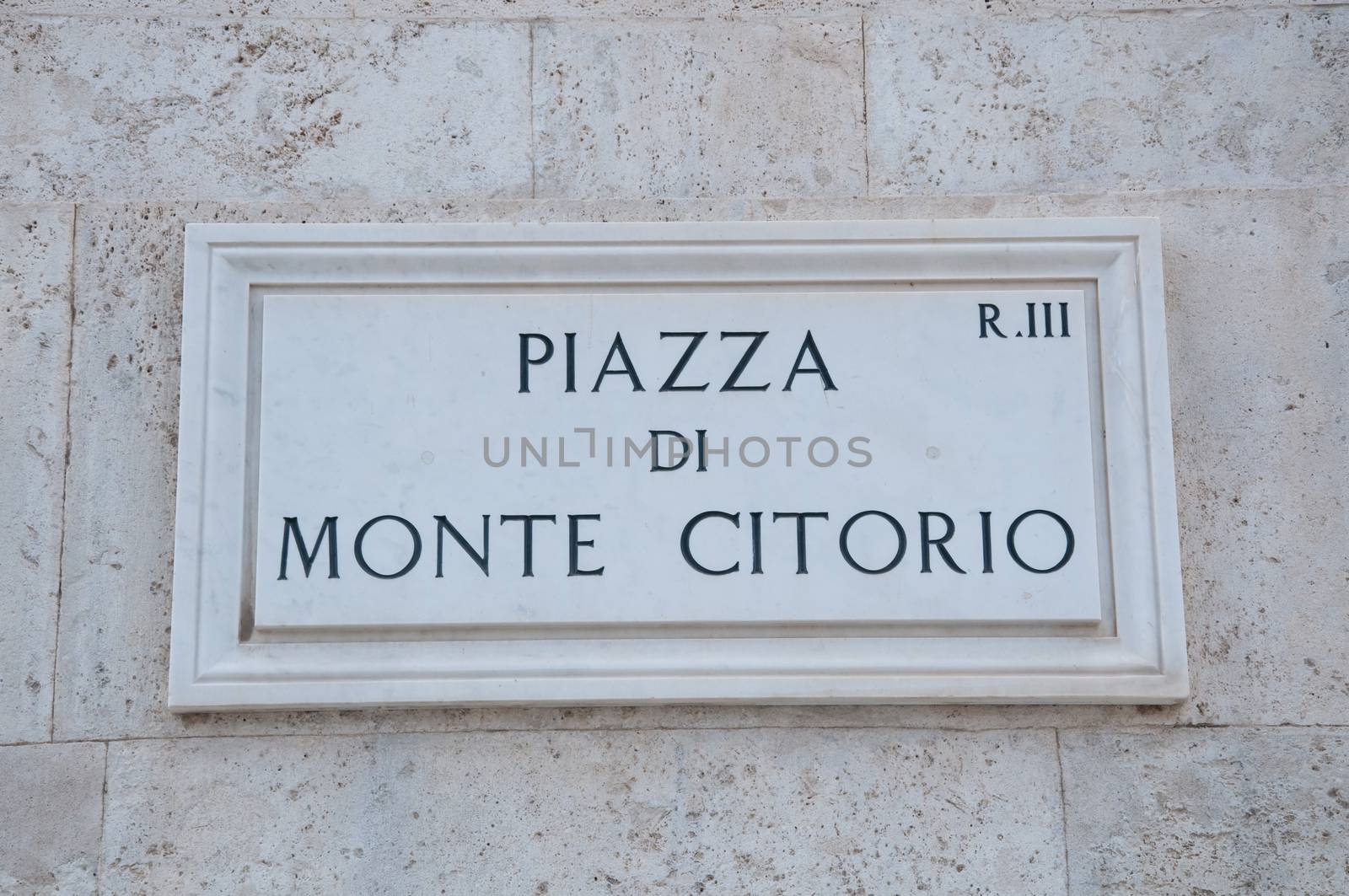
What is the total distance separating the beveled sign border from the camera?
260 centimetres

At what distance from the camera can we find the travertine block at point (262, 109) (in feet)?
9.35

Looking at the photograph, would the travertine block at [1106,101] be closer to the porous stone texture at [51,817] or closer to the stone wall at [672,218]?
the stone wall at [672,218]

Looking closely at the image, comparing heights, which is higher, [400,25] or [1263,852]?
[400,25]

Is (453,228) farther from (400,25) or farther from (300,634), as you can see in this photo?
(300,634)

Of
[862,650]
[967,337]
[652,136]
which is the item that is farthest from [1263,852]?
[652,136]

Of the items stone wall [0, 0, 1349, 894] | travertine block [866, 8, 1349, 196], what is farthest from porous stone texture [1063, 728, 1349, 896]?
travertine block [866, 8, 1349, 196]

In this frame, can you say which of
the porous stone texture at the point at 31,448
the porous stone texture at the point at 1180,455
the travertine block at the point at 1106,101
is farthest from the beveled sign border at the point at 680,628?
the porous stone texture at the point at 31,448

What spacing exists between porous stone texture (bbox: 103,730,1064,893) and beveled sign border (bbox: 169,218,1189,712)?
0.11 meters

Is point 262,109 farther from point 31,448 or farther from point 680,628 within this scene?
point 680,628

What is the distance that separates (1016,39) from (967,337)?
715 mm

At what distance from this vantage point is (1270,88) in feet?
9.43

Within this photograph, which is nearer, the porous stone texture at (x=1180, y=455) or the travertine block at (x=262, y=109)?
the porous stone texture at (x=1180, y=455)

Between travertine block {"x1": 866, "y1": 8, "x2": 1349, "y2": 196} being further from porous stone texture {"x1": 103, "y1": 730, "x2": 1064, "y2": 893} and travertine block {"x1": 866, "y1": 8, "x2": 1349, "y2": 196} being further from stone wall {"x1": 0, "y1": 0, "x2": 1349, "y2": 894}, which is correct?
porous stone texture {"x1": 103, "y1": 730, "x2": 1064, "y2": 893}

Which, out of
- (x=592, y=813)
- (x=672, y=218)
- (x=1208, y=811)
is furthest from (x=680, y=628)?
(x=1208, y=811)
